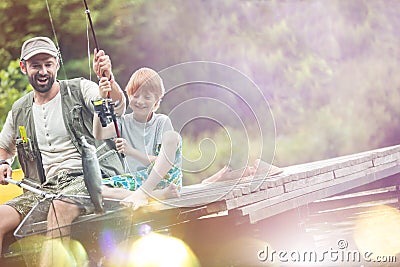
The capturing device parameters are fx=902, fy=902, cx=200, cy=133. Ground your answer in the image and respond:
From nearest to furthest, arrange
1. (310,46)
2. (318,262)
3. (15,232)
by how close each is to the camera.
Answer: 1. (15,232)
2. (318,262)
3. (310,46)

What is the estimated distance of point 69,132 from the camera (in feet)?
8.57

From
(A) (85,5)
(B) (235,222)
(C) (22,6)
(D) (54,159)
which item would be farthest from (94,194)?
(C) (22,6)

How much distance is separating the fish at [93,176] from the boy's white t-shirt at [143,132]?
0.40 feet

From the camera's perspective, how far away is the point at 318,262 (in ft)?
9.57

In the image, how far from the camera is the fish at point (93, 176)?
2490 millimetres

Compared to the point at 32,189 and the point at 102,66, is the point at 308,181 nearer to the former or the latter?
the point at 102,66

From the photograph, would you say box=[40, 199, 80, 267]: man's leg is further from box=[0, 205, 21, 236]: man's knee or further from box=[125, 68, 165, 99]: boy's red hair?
box=[125, 68, 165, 99]: boy's red hair

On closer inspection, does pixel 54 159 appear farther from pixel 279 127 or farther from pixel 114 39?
pixel 279 127

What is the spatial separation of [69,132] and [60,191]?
0.18m

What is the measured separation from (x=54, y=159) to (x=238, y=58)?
0.78 m

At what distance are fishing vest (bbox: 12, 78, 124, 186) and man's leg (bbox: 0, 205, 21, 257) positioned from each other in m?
0.13

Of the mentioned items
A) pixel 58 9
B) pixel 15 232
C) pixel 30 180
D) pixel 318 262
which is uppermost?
pixel 58 9

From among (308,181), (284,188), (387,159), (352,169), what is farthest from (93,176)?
(387,159)

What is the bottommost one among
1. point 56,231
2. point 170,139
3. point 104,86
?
point 56,231
